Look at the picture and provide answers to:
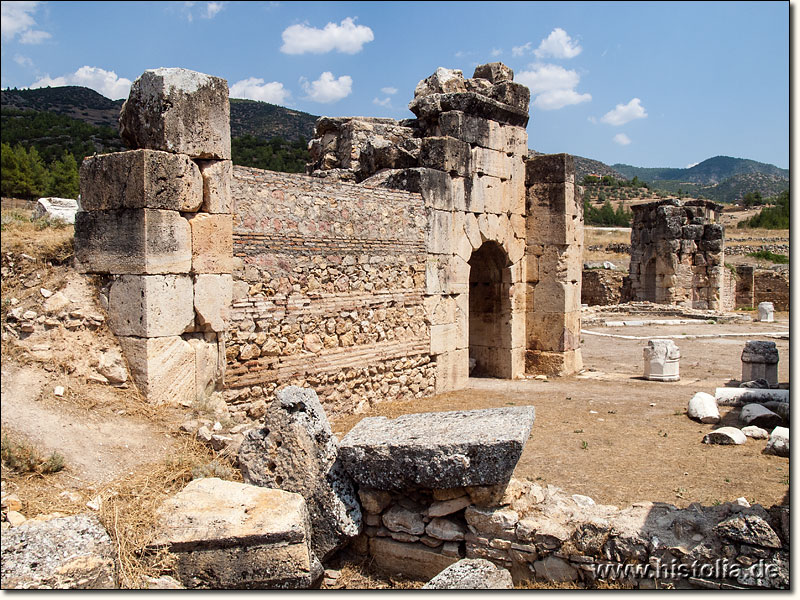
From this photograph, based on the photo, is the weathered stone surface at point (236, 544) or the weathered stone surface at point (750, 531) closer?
the weathered stone surface at point (750, 531)

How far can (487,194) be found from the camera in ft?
37.5

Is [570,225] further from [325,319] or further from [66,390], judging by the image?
[66,390]

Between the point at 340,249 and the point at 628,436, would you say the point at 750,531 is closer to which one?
the point at 628,436

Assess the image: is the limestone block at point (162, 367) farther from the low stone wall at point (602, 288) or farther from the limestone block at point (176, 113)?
the low stone wall at point (602, 288)

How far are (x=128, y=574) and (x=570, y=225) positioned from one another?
10.1 meters

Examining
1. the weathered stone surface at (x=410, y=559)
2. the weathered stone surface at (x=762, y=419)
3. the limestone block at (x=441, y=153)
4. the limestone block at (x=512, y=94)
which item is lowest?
the weathered stone surface at (x=410, y=559)

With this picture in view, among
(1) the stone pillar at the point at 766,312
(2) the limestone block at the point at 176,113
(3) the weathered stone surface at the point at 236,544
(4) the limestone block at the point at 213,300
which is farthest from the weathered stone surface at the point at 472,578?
(1) the stone pillar at the point at 766,312

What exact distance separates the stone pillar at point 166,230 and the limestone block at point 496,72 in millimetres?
6198

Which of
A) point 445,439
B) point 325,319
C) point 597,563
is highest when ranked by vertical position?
point 325,319

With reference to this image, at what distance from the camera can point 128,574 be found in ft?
13.8

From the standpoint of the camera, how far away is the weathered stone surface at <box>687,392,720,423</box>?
9.00m

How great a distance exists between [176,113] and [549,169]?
297 inches

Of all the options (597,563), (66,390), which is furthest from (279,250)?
(597,563)

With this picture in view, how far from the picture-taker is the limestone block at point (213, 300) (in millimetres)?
6973
